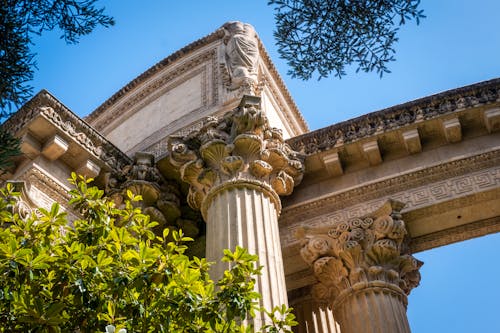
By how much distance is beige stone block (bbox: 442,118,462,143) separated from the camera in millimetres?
13383

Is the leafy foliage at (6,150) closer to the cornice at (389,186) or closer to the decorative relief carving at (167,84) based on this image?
the cornice at (389,186)

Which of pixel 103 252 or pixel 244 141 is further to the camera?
pixel 244 141

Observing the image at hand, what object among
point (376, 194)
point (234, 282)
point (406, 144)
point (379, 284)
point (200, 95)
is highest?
point (200, 95)

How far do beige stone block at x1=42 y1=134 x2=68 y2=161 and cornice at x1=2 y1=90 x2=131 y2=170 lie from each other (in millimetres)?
235

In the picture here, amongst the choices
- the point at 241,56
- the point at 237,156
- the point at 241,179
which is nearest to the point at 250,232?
the point at 241,179

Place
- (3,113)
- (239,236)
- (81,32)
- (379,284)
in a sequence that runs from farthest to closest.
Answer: (379,284)
(239,236)
(81,32)
(3,113)

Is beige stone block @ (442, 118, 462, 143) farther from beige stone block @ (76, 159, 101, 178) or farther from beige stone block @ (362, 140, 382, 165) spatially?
beige stone block @ (76, 159, 101, 178)

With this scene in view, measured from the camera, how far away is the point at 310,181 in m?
14.0

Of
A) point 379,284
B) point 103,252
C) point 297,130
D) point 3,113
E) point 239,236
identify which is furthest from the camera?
point 297,130

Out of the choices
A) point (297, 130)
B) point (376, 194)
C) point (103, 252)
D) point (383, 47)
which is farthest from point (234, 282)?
point (297, 130)

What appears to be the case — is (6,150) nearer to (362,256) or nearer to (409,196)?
(362,256)

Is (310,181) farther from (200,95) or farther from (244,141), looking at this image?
(200,95)

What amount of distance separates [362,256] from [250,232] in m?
2.41

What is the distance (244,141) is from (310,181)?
229 cm
